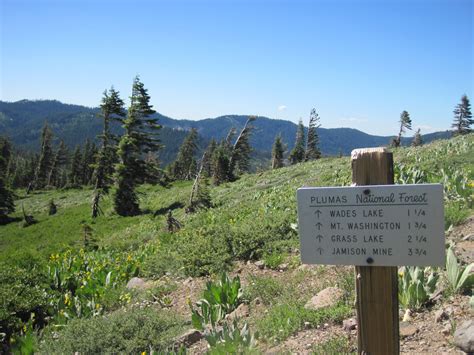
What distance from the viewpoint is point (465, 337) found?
354 centimetres

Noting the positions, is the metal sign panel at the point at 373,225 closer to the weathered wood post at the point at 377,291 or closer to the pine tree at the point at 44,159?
the weathered wood post at the point at 377,291

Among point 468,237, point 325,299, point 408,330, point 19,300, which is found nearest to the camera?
point 408,330

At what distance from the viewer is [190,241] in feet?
35.5

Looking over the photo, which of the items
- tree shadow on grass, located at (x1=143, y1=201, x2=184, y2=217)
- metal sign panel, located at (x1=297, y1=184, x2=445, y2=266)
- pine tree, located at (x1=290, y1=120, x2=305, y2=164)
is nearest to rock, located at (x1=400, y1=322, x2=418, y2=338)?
metal sign panel, located at (x1=297, y1=184, x2=445, y2=266)

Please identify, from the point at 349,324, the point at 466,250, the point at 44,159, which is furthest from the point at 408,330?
the point at 44,159

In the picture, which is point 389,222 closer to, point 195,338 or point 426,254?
point 426,254

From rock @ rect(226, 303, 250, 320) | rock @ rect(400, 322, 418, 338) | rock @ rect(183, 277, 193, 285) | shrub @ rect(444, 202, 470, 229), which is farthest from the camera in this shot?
rock @ rect(183, 277, 193, 285)

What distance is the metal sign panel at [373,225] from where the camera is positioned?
2695 mm

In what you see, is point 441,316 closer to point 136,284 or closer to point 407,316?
point 407,316

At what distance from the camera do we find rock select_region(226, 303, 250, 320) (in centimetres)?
590

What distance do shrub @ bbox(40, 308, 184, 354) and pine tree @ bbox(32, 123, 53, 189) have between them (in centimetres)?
6790

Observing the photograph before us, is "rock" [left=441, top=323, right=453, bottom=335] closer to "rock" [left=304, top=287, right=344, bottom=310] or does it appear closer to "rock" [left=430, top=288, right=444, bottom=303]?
"rock" [left=430, top=288, right=444, bottom=303]

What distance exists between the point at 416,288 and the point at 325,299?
124cm

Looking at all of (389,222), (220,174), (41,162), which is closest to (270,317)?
(389,222)
